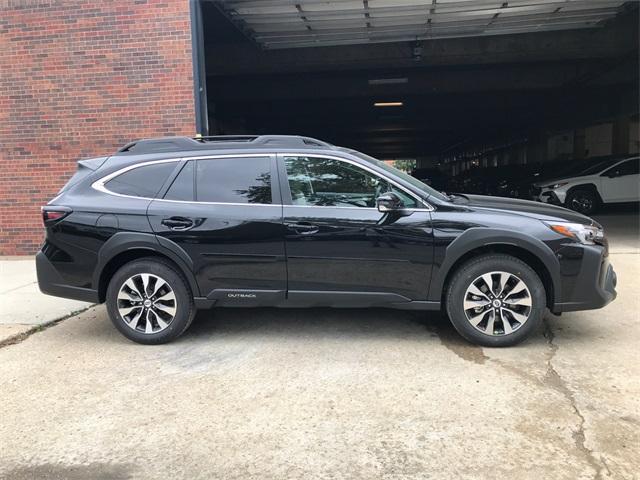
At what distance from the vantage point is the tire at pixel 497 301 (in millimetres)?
4457

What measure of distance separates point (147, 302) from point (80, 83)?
5.58 meters

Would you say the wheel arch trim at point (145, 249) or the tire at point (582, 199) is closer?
the wheel arch trim at point (145, 249)

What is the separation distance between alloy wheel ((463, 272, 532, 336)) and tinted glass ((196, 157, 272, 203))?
2.01m

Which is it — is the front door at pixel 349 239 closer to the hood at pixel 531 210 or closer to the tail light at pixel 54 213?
the hood at pixel 531 210

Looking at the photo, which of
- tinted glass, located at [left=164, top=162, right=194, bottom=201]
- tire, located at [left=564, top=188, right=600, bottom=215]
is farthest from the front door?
tire, located at [left=564, top=188, right=600, bottom=215]

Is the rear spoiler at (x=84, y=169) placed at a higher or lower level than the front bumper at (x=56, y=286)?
higher

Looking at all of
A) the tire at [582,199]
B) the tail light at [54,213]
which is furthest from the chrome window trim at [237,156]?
the tire at [582,199]

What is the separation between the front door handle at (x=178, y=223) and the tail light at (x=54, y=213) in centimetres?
97

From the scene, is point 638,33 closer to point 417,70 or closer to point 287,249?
point 417,70

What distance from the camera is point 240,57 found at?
44.8 feet

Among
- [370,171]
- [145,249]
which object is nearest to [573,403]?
[370,171]

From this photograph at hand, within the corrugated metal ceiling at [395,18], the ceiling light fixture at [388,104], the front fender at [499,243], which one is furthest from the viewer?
the ceiling light fixture at [388,104]

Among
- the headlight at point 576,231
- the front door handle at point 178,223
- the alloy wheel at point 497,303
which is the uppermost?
the front door handle at point 178,223

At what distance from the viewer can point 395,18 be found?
1026 centimetres
